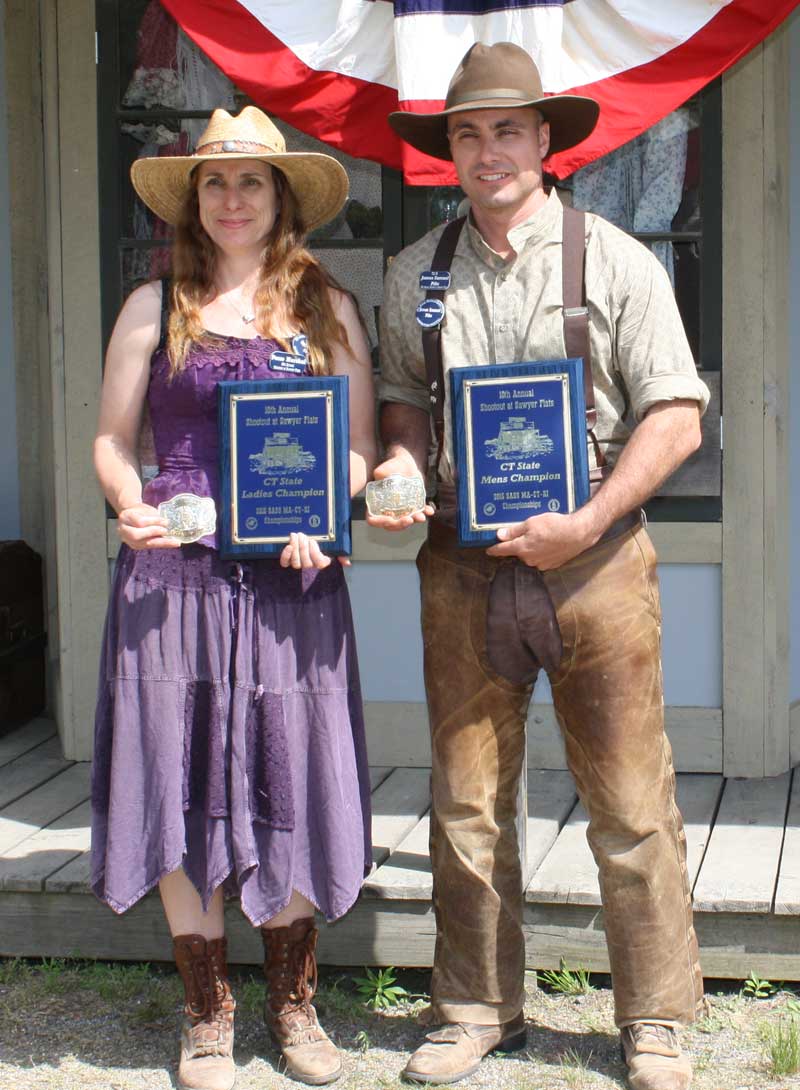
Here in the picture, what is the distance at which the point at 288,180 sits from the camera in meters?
3.32

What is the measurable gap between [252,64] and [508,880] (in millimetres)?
2267

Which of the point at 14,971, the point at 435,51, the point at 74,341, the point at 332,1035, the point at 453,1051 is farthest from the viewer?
the point at 74,341

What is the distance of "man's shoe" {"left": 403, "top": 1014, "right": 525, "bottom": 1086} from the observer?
10.8 ft

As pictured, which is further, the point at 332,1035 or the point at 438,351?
the point at 332,1035

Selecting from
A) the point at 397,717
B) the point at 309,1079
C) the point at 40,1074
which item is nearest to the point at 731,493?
the point at 397,717

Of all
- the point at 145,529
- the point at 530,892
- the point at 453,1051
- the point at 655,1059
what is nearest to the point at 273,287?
the point at 145,529

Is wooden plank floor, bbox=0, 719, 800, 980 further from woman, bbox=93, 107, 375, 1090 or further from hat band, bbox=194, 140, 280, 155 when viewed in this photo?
hat band, bbox=194, 140, 280, 155

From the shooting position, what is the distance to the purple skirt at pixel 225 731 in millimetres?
3225

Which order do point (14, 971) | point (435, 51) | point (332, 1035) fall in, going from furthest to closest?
point (14, 971)
point (435, 51)
point (332, 1035)

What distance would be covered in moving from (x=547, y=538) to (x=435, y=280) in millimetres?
638

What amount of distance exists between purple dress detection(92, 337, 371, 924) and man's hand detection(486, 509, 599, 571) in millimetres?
489

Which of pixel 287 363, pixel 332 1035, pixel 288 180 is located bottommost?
pixel 332 1035

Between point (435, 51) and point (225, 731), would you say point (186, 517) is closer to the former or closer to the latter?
point (225, 731)

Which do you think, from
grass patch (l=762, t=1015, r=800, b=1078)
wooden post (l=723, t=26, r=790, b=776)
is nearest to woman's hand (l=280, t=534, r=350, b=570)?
grass patch (l=762, t=1015, r=800, b=1078)
